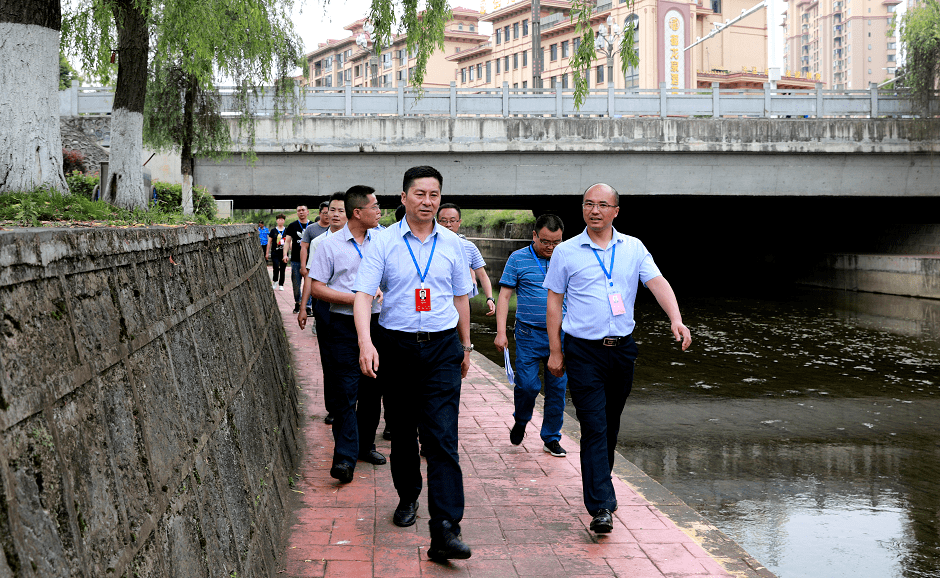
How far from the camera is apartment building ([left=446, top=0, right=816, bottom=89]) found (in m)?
62.3

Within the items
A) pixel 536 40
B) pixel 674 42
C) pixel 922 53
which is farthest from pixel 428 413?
pixel 674 42

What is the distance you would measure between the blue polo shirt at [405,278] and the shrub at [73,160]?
17.6m

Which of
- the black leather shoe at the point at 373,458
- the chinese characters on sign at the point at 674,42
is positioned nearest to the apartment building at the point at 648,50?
the chinese characters on sign at the point at 674,42

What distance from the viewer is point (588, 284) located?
17.2 ft

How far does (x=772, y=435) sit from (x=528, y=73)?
76.2m

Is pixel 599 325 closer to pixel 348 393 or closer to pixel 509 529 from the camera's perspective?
pixel 509 529

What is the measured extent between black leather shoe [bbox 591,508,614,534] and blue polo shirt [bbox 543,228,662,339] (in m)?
0.96

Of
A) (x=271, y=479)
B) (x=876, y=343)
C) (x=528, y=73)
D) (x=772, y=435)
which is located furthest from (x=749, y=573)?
(x=528, y=73)

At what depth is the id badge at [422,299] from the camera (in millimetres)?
4836

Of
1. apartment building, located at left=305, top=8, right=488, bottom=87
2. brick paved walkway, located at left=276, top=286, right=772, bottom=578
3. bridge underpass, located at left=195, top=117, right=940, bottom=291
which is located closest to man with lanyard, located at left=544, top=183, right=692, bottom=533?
brick paved walkway, located at left=276, top=286, right=772, bottom=578

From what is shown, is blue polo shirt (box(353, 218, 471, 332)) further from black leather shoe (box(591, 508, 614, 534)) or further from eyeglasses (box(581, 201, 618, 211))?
black leather shoe (box(591, 508, 614, 534))

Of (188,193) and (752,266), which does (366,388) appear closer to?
(188,193)

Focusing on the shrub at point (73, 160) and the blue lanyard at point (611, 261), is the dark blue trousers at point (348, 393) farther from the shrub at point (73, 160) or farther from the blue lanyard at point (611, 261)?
the shrub at point (73, 160)

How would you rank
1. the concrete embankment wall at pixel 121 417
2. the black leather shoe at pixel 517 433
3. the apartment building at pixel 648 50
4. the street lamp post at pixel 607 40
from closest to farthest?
the concrete embankment wall at pixel 121 417
the black leather shoe at pixel 517 433
the street lamp post at pixel 607 40
the apartment building at pixel 648 50
